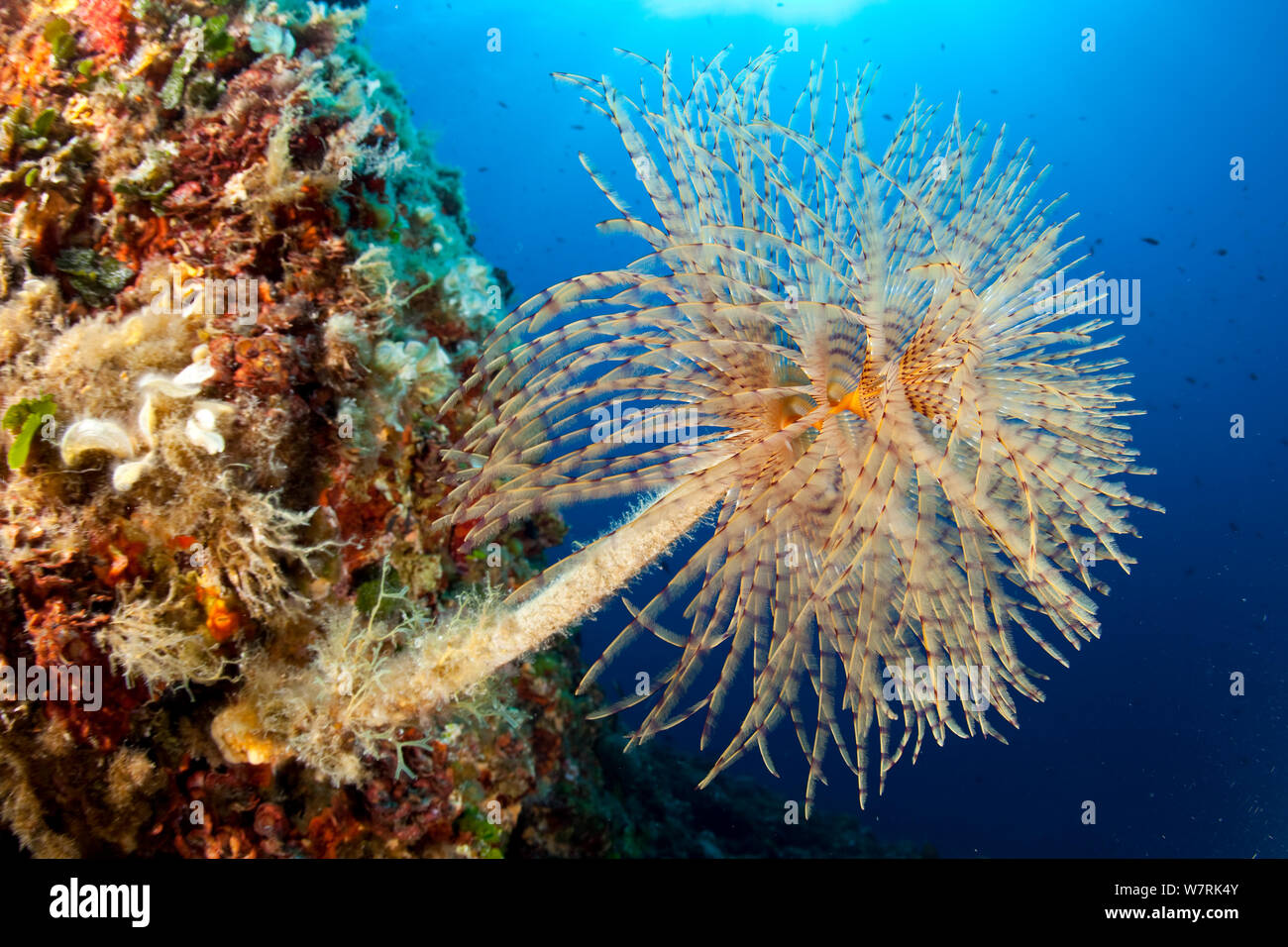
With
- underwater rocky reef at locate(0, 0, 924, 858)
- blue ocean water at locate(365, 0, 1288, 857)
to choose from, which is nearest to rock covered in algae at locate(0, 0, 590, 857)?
underwater rocky reef at locate(0, 0, 924, 858)

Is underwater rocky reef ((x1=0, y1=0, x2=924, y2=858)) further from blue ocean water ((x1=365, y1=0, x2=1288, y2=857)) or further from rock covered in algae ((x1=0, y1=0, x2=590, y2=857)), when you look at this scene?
blue ocean water ((x1=365, y1=0, x2=1288, y2=857))

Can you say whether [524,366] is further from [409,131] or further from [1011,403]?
[409,131]

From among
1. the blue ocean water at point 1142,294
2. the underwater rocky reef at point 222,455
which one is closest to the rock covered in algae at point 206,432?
the underwater rocky reef at point 222,455

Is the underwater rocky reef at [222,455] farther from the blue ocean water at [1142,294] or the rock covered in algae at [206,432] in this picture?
the blue ocean water at [1142,294]

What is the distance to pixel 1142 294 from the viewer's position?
48656 mm

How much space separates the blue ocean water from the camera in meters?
30.8

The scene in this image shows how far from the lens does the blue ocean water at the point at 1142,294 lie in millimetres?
30750

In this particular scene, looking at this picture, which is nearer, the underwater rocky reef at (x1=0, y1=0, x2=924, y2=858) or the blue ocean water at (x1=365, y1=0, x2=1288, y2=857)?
the underwater rocky reef at (x1=0, y1=0, x2=924, y2=858)

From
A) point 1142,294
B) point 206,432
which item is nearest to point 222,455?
point 206,432

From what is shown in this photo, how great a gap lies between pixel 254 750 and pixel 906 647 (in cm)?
294

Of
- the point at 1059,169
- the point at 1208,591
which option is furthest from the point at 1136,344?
the point at 1208,591

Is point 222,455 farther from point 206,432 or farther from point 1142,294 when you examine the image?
point 1142,294
